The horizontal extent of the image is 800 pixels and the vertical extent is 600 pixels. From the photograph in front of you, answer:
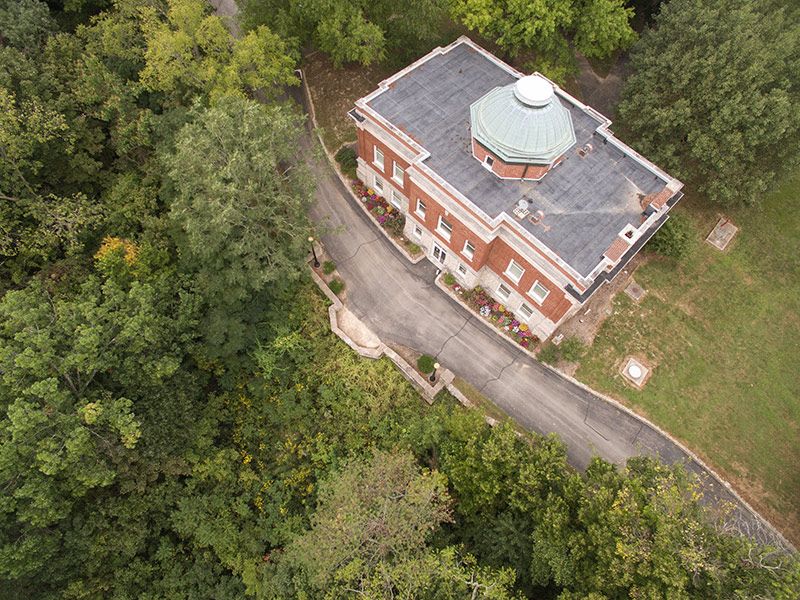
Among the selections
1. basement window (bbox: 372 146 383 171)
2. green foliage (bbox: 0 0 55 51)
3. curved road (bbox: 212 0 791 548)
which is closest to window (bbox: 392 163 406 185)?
basement window (bbox: 372 146 383 171)

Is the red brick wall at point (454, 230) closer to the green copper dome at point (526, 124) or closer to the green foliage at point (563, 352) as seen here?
the green copper dome at point (526, 124)

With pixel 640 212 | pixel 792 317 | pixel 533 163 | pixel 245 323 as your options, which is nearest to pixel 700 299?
pixel 792 317

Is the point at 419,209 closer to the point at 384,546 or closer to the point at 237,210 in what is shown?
the point at 237,210

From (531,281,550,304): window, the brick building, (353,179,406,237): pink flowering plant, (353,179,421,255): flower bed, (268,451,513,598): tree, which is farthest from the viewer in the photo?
(353,179,406,237): pink flowering plant

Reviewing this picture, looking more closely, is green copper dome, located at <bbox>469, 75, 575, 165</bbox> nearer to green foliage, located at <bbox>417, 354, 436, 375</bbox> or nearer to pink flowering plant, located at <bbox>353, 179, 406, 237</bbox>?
pink flowering plant, located at <bbox>353, 179, 406, 237</bbox>


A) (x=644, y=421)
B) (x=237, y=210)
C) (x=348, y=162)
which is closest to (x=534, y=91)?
(x=348, y=162)

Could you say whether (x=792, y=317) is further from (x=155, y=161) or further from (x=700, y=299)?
(x=155, y=161)
